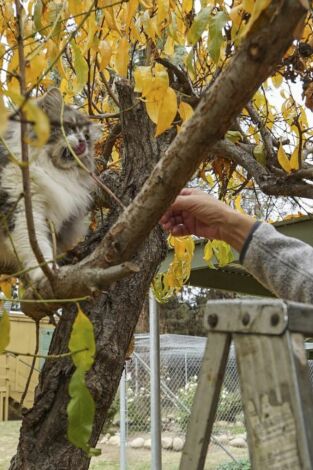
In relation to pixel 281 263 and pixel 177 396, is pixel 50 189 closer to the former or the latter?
pixel 281 263

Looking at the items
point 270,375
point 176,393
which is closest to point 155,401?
point 176,393

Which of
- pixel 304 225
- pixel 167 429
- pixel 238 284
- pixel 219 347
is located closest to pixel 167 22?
pixel 219 347

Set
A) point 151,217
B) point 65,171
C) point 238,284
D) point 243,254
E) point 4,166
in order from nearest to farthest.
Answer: point 151,217 < point 243,254 < point 4,166 < point 65,171 < point 238,284

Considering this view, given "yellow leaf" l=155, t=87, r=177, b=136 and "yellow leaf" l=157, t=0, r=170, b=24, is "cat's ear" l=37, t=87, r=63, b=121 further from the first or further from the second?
"yellow leaf" l=155, t=87, r=177, b=136

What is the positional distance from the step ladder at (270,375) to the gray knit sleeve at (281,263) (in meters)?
0.30

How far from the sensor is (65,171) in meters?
2.29

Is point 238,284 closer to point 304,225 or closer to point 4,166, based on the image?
point 304,225

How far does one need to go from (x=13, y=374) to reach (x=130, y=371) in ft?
4.51

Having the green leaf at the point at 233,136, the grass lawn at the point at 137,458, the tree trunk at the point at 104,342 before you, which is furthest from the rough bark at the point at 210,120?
the grass lawn at the point at 137,458

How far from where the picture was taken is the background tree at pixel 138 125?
75 centimetres

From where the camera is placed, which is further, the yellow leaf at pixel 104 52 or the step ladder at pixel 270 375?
the yellow leaf at pixel 104 52

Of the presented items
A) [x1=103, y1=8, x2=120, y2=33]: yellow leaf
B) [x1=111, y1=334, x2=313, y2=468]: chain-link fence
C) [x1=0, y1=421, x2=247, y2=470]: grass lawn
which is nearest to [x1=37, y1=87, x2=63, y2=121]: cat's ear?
[x1=103, y1=8, x2=120, y2=33]: yellow leaf

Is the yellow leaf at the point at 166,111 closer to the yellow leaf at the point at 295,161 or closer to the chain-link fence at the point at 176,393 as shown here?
the yellow leaf at the point at 295,161

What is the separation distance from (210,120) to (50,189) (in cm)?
140
